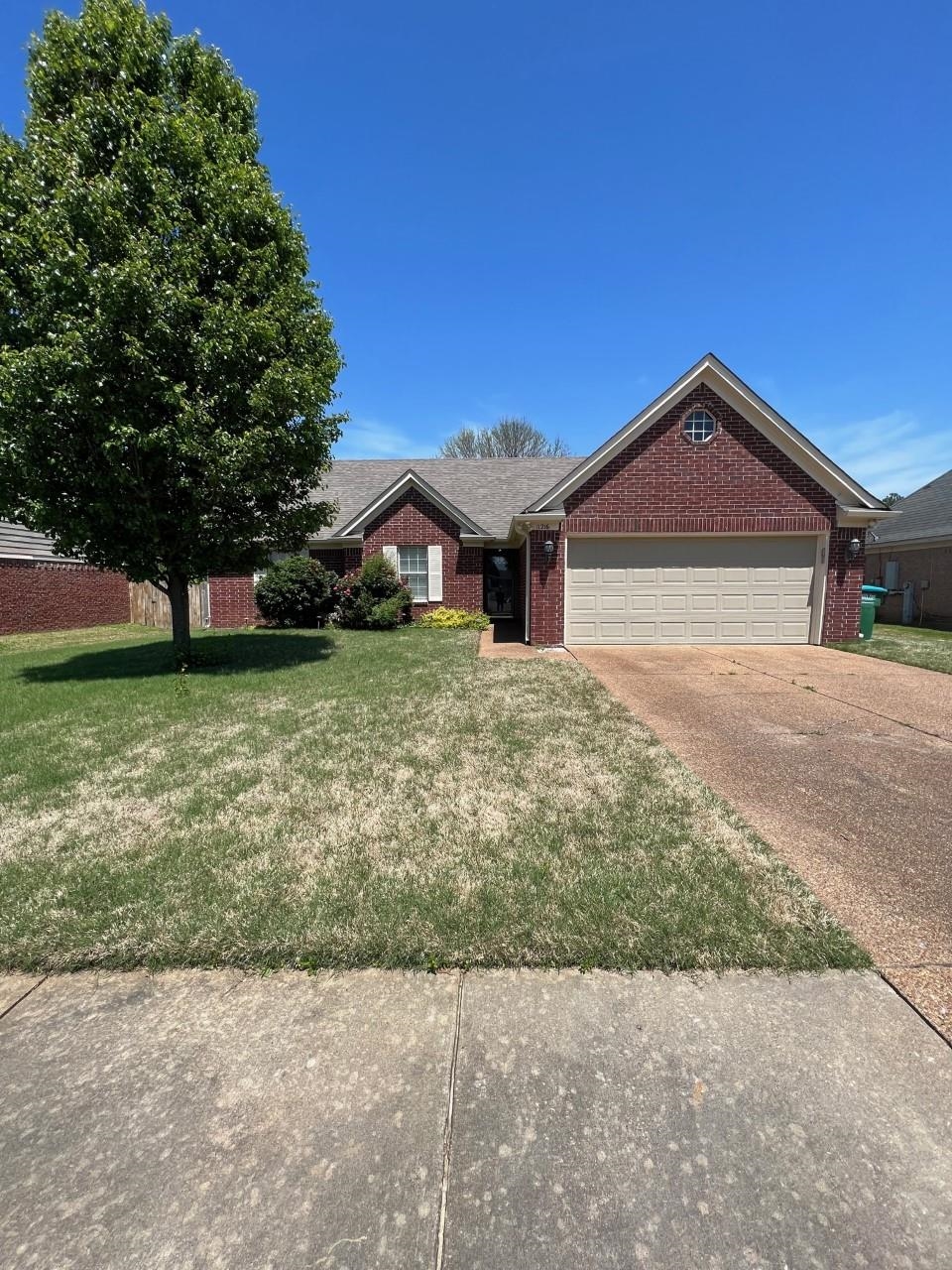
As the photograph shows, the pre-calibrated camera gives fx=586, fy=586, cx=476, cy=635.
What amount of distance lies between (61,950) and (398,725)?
3.96 m

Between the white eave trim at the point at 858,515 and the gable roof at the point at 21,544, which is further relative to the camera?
the gable roof at the point at 21,544

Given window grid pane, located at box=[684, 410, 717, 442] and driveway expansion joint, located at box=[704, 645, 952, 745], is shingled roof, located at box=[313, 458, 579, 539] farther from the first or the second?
driveway expansion joint, located at box=[704, 645, 952, 745]

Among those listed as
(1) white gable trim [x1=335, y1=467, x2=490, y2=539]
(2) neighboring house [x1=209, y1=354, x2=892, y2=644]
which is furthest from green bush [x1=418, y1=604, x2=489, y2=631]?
(2) neighboring house [x1=209, y1=354, x2=892, y2=644]

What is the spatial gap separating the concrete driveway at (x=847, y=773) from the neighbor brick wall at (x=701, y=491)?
3.69m

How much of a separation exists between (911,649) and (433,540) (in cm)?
1192

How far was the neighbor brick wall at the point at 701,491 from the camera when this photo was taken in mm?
12430

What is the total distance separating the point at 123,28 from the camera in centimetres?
859

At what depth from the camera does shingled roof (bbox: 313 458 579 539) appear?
1903 centimetres

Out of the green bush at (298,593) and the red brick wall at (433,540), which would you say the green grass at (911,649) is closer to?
the red brick wall at (433,540)

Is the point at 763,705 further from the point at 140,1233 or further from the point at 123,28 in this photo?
the point at 123,28

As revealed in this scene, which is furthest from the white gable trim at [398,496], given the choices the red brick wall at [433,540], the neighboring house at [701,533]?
the neighboring house at [701,533]

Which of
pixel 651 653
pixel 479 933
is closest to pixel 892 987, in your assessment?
pixel 479 933

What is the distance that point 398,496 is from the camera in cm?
1708

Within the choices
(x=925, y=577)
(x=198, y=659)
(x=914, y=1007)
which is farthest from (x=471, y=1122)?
(x=925, y=577)
